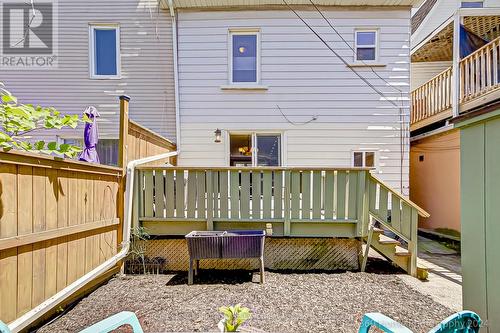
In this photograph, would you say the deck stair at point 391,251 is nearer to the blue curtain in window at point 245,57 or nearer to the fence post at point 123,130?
the fence post at point 123,130

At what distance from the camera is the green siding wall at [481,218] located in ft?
7.00

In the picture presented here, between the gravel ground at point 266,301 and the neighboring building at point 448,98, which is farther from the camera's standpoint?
the neighboring building at point 448,98

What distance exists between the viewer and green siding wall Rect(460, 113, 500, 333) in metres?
2.13

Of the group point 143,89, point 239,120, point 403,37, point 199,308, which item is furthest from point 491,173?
point 143,89

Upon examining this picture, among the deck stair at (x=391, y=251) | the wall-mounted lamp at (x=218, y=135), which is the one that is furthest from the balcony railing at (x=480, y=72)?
the wall-mounted lamp at (x=218, y=135)

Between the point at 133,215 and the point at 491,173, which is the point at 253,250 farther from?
the point at 491,173

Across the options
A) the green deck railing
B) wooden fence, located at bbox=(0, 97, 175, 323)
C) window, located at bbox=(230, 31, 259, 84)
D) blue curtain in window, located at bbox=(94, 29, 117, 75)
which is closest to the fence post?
wooden fence, located at bbox=(0, 97, 175, 323)

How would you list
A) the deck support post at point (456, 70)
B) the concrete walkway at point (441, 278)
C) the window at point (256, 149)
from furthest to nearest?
the window at point (256, 149)
the deck support post at point (456, 70)
the concrete walkway at point (441, 278)

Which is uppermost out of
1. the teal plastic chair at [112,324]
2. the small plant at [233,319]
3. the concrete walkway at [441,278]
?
the small plant at [233,319]

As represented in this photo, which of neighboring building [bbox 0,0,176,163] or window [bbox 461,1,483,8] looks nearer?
neighboring building [bbox 0,0,176,163]

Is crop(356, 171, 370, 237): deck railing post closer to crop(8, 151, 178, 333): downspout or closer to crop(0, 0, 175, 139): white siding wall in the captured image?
crop(8, 151, 178, 333): downspout

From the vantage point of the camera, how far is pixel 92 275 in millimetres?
3281

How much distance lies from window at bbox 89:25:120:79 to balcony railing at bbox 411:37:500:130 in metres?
8.30

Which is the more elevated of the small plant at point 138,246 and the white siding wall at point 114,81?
the white siding wall at point 114,81
